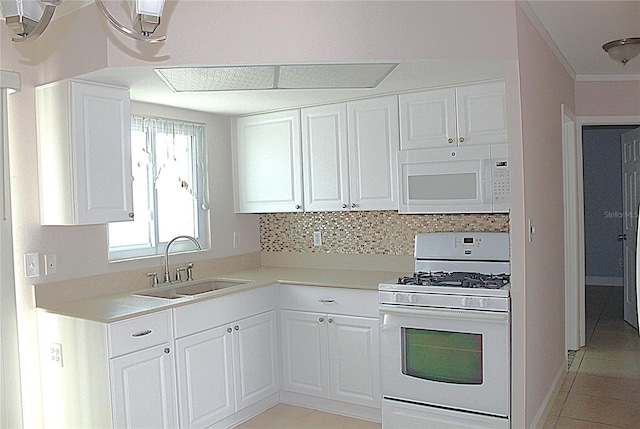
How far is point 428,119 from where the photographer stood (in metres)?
3.68

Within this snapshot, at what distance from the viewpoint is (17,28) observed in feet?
4.58

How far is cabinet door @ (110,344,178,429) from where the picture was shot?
2896 millimetres

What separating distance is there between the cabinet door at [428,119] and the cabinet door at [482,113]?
55 mm

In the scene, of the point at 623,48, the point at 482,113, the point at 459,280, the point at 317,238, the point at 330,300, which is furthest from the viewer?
the point at 317,238

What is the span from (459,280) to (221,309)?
140 cm

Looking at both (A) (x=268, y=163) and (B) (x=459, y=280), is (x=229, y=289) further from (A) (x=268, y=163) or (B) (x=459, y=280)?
(B) (x=459, y=280)

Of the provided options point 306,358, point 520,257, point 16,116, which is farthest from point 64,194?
point 520,257

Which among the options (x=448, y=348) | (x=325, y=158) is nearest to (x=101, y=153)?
(x=325, y=158)

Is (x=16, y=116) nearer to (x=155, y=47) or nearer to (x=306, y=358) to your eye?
(x=155, y=47)

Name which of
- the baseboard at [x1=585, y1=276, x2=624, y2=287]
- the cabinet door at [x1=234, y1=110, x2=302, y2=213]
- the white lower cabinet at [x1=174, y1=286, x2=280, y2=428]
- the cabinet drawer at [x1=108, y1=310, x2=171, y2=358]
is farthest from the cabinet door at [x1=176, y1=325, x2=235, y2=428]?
the baseboard at [x1=585, y1=276, x2=624, y2=287]

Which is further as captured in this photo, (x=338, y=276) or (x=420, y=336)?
(x=338, y=276)

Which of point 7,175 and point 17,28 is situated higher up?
point 17,28

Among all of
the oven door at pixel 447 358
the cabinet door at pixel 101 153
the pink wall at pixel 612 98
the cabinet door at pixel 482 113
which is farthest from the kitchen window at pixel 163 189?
the pink wall at pixel 612 98

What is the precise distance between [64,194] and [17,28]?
187cm
